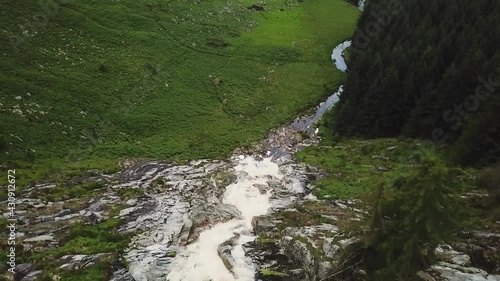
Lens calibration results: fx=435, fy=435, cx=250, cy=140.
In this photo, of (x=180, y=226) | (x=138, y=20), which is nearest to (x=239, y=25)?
(x=138, y=20)

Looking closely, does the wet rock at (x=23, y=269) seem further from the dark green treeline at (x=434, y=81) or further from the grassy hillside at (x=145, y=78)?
the dark green treeline at (x=434, y=81)

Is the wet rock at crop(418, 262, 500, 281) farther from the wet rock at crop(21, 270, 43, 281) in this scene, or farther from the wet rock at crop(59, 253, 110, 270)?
the wet rock at crop(21, 270, 43, 281)

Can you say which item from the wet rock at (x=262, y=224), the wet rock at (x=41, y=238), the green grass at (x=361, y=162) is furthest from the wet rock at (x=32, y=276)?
the green grass at (x=361, y=162)

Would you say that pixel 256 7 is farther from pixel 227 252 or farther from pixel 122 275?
pixel 122 275

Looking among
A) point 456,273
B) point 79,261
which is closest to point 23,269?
point 79,261

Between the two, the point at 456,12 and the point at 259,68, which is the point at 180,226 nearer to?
the point at 259,68

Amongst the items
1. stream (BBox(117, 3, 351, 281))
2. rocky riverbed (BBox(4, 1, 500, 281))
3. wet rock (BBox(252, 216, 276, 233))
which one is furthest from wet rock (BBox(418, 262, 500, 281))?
wet rock (BBox(252, 216, 276, 233))
